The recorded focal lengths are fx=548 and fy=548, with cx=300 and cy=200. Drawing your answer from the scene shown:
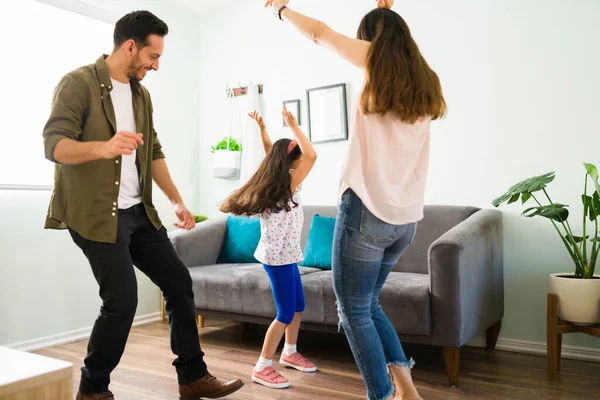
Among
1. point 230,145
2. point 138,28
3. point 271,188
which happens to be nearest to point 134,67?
point 138,28

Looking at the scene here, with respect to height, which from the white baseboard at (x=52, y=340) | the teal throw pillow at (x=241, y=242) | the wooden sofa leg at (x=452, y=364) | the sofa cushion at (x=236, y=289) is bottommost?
the white baseboard at (x=52, y=340)

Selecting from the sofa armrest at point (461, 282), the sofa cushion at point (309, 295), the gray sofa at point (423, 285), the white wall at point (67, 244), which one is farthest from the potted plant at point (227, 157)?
the sofa armrest at point (461, 282)

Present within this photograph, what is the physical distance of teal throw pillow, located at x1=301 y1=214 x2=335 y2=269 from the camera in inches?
129

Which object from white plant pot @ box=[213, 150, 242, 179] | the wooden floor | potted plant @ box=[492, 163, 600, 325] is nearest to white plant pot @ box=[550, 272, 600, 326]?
potted plant @ box=[492, 163, 600, 325]

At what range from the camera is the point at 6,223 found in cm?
313

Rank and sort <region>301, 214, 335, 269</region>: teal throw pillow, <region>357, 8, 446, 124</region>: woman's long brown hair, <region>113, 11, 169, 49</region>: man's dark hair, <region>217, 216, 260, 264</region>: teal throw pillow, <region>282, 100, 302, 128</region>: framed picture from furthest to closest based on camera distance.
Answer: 1. <region>282, 100, 302, 128</region>: framed picture
2. <region>217, 216, 260, 264</region>: teal throw pillow
3. <region>301, 214, 335, 269</region>: teal throw pillow
4. <region>113, 11, 169, 49</region>: man's dark hair
5. <region>357, 8, 446, 124</region>: woman's long brown hair

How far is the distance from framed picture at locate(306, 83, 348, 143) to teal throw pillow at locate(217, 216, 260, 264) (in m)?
0.76

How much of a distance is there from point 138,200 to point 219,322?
206cm

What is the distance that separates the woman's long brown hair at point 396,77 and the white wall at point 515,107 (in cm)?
168

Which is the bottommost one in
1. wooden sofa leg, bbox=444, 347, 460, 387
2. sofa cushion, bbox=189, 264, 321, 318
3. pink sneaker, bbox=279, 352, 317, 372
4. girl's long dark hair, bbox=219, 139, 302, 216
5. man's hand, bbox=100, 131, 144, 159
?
pink sneaker, bbox=279, 352, 317, 372

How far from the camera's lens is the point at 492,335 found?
10.1 feet

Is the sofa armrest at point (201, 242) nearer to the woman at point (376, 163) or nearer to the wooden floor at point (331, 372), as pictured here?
the wooden floor at point (331, 372)

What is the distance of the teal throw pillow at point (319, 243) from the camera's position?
329cm

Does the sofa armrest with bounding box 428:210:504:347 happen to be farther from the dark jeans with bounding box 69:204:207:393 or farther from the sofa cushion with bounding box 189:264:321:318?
the dark jeans with bounding box 69:204:207:393
